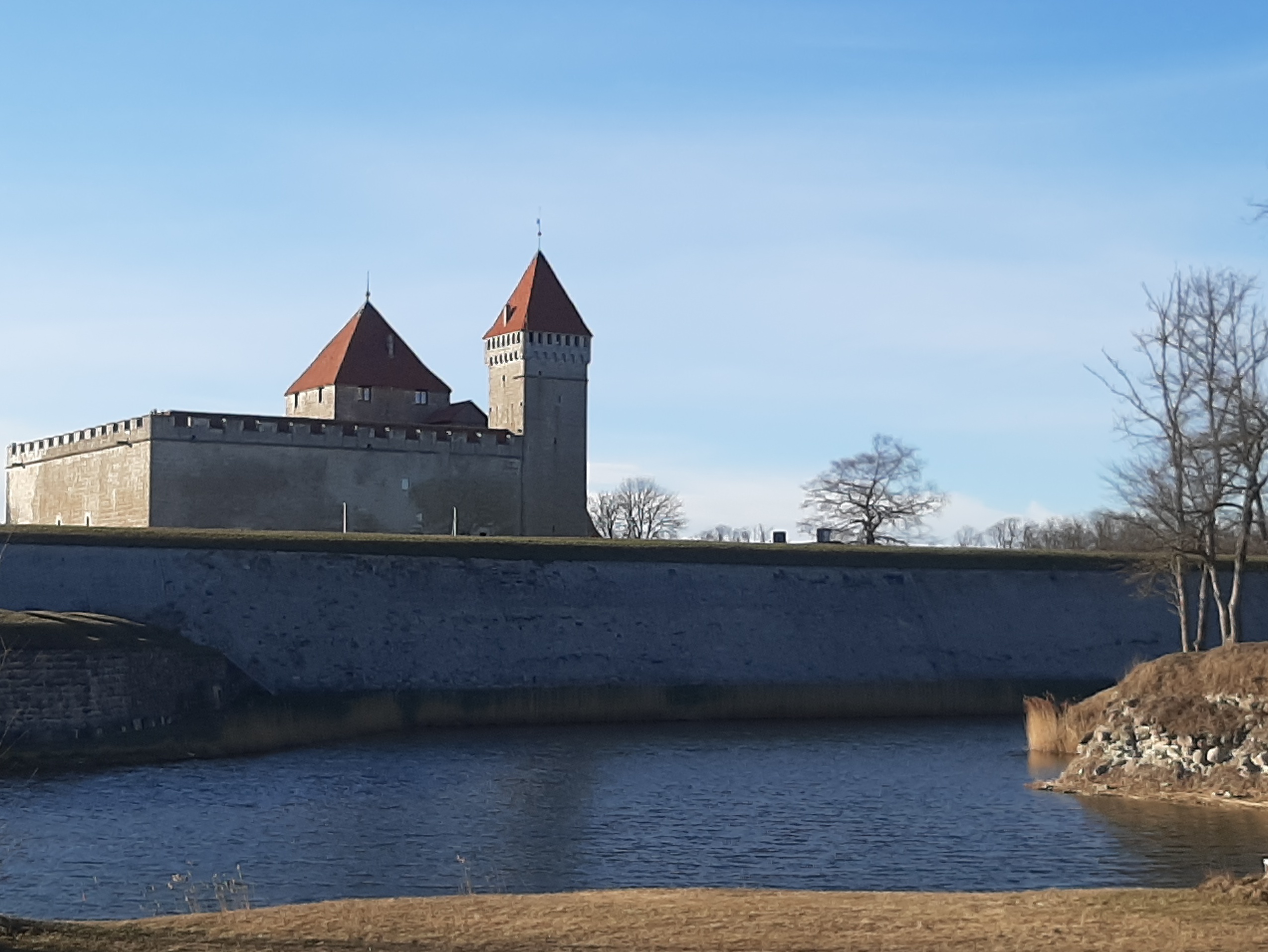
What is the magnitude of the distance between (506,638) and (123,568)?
868 centimetres

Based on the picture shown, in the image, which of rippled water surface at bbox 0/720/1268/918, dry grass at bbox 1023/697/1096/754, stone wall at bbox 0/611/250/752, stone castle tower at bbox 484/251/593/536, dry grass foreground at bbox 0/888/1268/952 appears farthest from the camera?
stone castle tower at bbox 484/251/593/536

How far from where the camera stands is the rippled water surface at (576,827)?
17000mm

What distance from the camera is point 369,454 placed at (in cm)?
5503

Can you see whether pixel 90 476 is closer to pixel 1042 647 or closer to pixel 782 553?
pixel 782 553

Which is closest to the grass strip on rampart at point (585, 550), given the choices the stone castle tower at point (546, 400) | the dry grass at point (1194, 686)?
the stone castle tower at point (546, 400)

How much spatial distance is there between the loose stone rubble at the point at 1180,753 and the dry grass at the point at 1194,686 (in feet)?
0.09

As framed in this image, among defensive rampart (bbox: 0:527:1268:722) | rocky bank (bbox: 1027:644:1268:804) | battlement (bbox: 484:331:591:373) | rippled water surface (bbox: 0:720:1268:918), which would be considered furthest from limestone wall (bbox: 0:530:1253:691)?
battlement (bbox: 484:331:591:373)

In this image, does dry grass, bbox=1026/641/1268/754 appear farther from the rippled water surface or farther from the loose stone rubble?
the rippled water surface

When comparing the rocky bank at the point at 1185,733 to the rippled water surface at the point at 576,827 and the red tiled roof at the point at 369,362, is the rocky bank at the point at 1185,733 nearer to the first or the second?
the rippled water surface at the point at 576,827

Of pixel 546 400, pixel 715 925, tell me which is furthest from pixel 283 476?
pixel 715 925

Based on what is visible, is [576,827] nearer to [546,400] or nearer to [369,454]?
[369,454]

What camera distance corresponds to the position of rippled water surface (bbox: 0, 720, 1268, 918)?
17.0 metres

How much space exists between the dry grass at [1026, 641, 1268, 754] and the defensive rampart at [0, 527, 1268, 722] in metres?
14.3

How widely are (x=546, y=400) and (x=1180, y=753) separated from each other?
3931cm
